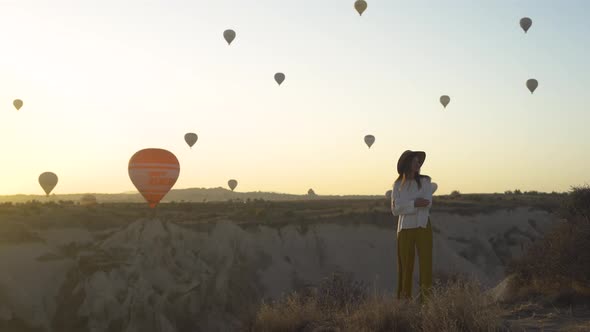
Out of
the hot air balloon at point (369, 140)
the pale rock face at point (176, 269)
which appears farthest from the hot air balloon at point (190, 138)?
the pale rock face at point (176, 269)

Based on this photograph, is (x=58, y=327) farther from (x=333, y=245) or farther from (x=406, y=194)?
(x=406, y=194)

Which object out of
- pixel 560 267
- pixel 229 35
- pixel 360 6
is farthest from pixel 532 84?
pixel 560 267

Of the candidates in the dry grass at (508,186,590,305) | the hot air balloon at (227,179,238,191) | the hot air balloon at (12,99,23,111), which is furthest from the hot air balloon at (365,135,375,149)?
the dry grass at (508,186,590,305)

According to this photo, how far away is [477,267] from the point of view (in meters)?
47.0

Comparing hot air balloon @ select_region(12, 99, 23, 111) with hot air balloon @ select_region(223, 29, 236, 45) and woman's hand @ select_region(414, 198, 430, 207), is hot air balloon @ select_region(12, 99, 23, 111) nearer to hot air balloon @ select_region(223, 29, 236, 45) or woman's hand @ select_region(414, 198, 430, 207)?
hot air balloon @ select_region(223, 29, 236, 45)

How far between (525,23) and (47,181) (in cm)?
5110

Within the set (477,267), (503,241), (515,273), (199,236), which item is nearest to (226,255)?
(199,236)

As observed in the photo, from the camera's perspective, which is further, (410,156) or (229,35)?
(229,35)

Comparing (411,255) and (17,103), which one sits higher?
(17,103)

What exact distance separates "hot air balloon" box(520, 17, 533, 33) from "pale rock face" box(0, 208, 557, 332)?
18.2 m

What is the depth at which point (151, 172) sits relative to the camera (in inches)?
1727

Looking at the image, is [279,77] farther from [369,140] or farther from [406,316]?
[406,316]

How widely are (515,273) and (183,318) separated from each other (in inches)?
912

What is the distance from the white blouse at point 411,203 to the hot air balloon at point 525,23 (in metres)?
45.7
